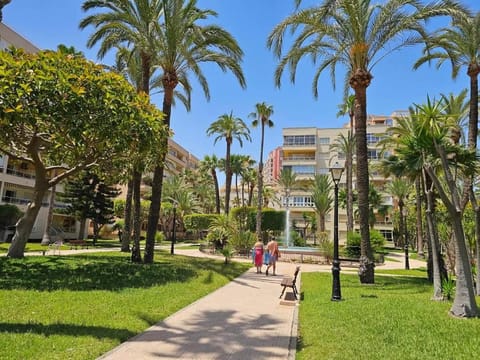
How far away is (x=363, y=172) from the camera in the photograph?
47.8ft

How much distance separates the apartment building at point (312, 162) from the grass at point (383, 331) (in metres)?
45.7

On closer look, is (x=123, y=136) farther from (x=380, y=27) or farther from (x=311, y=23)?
(x=380, y=27)

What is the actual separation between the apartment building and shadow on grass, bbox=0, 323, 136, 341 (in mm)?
48982

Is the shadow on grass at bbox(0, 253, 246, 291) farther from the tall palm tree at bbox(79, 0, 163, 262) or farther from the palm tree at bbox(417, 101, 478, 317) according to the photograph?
the palm tree at bbox(417, 101, 478, 317)

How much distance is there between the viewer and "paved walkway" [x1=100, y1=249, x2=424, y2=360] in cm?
543

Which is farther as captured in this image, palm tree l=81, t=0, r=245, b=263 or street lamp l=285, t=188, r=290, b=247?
street lamp l=285, t=188, r=290, b=247

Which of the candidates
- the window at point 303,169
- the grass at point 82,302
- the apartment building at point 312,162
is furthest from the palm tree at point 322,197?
the grass at point 82,302

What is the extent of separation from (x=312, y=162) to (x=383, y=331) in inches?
2096

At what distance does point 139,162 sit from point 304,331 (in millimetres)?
11058

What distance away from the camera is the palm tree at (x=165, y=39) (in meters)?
Answer: 15.8

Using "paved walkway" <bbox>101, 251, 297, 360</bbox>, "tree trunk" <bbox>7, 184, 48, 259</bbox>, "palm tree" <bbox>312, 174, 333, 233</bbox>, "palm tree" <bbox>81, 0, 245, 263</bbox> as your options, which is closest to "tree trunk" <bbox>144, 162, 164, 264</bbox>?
"palm tree" <bbox>81, 0, 245, 263</bbox>

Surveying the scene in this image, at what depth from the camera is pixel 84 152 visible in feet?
45.2

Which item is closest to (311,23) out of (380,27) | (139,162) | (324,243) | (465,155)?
(380,27)

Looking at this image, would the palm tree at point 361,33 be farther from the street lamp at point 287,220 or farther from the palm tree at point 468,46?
the street lamp at point 287,220
